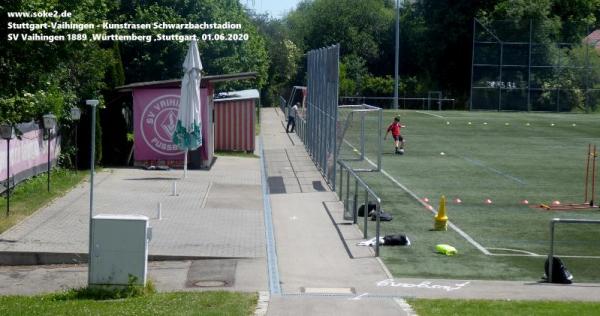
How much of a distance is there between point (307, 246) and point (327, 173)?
9534mm

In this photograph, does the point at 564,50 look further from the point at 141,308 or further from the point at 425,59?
the point at 141,308

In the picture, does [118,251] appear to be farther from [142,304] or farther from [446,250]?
[446,250]

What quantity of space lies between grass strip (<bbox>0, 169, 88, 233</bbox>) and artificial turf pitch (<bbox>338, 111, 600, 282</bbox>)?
686 cm

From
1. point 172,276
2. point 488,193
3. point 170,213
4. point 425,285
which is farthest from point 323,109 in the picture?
point 425,285

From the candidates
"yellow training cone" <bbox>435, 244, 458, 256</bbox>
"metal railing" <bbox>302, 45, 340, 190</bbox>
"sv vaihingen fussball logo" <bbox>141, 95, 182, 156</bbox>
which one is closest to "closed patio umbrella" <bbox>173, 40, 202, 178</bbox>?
"sv vaihingen fussball logo" <bbox>141, 95, 182, 156</bbox>

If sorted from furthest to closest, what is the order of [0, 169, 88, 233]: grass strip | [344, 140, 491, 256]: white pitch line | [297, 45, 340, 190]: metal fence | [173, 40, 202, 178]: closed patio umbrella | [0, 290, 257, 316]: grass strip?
[173, 40, 202, 178]: closed patio umbrella
[297, 45, 340, 190]: metal fence
[0, 169, 88, 233]: grass strip
[344, 140, 491, 256]: white pitch line
[0, 290, 257, 316]: grass strip

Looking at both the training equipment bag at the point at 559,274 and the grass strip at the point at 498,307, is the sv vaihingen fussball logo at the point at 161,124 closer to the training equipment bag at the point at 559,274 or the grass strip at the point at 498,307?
the training equipment bag at the point at 559,274

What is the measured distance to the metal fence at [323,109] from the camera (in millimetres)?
25047

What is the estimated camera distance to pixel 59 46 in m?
16.9

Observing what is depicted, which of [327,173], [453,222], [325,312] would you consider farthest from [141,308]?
[327,173]

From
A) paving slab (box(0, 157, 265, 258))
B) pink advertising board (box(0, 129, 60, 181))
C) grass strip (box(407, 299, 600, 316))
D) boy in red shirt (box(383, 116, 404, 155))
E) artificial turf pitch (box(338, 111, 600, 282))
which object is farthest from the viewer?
boy in red shirt (box(383, 116, 404, 155))

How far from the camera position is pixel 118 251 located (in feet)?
41.3

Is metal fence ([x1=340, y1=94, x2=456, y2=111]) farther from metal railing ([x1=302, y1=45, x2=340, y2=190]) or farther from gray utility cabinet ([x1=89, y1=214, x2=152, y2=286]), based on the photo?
gray utility cabinet ([x1=89, y1=214, x2=152, y2=286])

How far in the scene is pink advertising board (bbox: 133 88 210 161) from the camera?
29.1m
